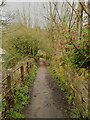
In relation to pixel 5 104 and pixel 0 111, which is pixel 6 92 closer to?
pixel 5 104

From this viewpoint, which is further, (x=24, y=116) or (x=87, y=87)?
(x=24, y=116)

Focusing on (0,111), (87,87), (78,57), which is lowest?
(0,111)

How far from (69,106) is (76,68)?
49.7 inches

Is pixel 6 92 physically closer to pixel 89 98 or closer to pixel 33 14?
pixel 89 98

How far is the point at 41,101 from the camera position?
7789 millimetres

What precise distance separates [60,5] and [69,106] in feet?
28.8

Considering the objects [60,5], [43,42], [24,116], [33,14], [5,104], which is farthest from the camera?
[33,14]

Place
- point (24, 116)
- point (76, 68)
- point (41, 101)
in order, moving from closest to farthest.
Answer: point (24, 116) < point (76, 68) < point (41, 101)

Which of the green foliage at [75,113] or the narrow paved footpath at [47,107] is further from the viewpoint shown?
the narrow paved footpath at [47,107]

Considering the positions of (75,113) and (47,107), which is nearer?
(75,113)

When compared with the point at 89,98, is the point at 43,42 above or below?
above

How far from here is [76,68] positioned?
22.7ft

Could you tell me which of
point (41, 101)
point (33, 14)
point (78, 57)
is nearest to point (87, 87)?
point (78, 57)

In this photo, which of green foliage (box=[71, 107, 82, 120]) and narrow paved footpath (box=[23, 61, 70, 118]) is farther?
narrow paved footpath (box=[23, 61, 70, 118])
